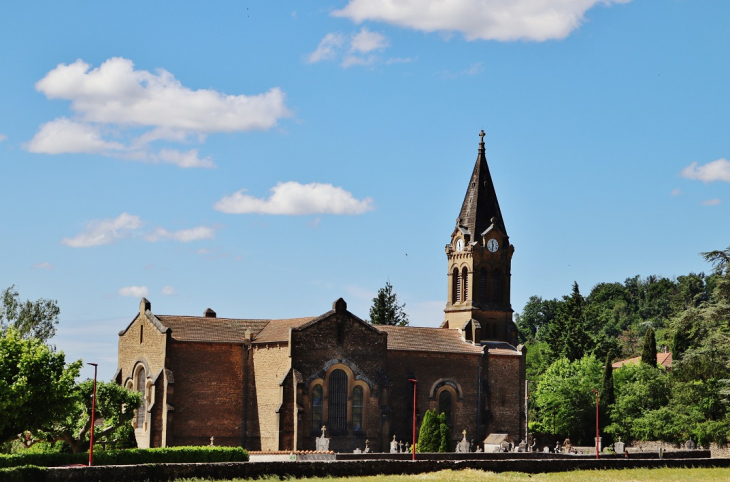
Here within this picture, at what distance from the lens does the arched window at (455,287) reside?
82375 millimetres

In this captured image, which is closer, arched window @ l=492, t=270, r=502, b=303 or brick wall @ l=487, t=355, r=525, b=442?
brick wall @ l=487, t=355, r=525, b=442

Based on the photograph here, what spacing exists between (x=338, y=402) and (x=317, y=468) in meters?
22.2

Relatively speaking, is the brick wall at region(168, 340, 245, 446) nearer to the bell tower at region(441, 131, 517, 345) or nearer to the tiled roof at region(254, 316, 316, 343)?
the tiled roof at region(254, 316, 316, 343)

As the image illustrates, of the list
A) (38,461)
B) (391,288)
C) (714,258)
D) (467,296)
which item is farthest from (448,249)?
(38,461)

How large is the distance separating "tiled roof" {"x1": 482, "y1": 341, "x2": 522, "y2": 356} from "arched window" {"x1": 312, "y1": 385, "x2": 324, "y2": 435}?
48.9 ft

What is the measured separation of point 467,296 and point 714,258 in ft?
64.6

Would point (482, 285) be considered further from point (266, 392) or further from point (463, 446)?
point (266, 392)

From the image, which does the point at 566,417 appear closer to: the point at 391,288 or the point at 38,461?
the point at 391,288

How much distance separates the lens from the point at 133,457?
5175 cm

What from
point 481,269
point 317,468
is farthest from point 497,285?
point 317,468

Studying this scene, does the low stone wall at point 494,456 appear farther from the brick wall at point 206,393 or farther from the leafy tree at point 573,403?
the leafy tree at point 573,403

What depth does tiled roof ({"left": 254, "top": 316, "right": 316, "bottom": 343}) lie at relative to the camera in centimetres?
7012

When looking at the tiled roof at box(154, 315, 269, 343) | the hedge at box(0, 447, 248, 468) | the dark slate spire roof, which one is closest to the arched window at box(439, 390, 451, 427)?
the dark slate spire roof

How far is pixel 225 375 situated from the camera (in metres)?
70.4
